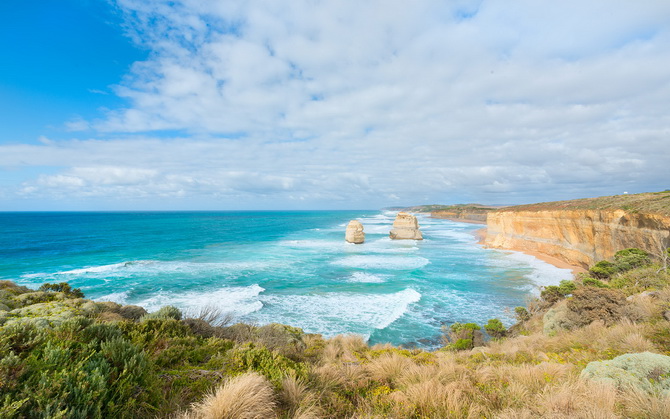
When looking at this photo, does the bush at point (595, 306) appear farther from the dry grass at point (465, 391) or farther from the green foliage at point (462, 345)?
the green foliage at point (462, 345)

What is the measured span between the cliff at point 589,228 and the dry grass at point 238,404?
2293 centimetres

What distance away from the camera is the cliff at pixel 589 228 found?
17250 mm

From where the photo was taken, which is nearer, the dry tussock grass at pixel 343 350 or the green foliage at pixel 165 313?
the dry tussock grass at pixel 343 350

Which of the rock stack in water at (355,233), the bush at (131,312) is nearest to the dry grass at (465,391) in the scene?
the bush at (131,312)

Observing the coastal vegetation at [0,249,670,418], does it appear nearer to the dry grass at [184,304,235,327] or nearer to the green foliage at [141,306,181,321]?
Answer: the green foliage at [141,306,181,321]

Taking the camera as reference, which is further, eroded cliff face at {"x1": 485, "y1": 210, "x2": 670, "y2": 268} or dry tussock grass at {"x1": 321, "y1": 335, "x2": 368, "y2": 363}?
eroded cliff face at {"x1": 485, "y1": 210, "x2": 670, "y2": 268}

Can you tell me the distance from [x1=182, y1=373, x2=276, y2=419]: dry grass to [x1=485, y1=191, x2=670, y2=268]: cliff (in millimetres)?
22934

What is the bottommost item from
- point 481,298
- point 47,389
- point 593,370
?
point 481,298

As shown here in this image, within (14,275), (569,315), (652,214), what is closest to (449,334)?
(569,315)

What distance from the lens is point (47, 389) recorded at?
2.50 m

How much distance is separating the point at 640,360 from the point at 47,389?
8208mm

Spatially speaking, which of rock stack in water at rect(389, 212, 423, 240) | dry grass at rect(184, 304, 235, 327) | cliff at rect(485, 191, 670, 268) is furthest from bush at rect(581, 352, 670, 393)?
rock stack in water at rect(389, 212, 423, 240)

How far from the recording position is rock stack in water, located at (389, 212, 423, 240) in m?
44.9

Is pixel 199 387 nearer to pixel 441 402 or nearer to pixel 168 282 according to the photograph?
pixel 441 402
